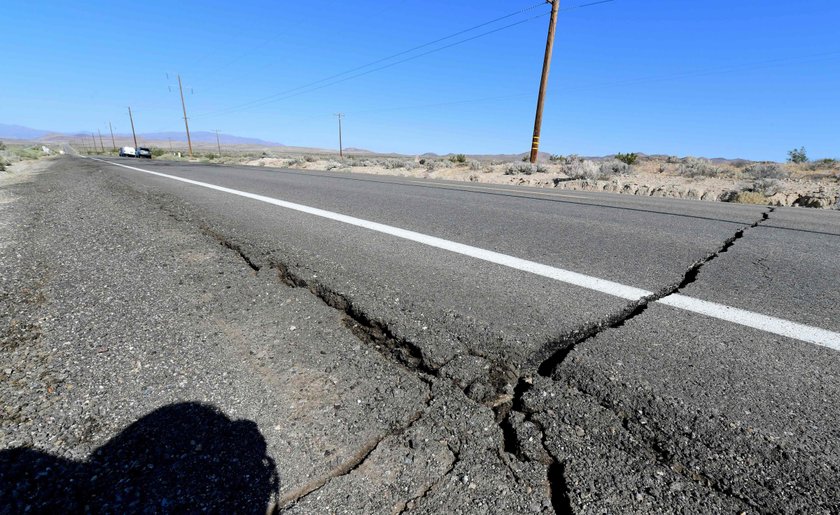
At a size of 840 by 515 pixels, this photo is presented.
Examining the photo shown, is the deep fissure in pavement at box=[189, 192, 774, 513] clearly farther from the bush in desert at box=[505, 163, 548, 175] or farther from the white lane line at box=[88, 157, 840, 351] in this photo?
the bush in desert at box=[505, 163, 548, 175]

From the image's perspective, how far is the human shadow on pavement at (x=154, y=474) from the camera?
109cm

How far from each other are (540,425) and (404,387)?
0.52 m

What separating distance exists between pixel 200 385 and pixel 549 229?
3682 millimetres

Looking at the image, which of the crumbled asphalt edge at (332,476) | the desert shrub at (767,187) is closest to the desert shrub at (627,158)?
the desert shrub at (767,187)

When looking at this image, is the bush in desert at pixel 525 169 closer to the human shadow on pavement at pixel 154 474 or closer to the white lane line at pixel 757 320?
the white lane line at pixel 757 320

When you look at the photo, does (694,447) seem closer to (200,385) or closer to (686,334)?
(686,334)

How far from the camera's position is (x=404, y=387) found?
1599 mm

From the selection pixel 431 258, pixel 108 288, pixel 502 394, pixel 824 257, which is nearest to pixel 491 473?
pixel 502 394

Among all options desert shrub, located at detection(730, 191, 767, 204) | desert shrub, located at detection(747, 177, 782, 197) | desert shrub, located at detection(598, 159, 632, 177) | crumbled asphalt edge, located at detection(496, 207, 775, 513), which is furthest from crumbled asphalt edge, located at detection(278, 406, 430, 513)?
desert shrub, located at detection(598, 159, 632, 177)

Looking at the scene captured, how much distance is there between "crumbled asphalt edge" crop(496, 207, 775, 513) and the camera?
1.14 m

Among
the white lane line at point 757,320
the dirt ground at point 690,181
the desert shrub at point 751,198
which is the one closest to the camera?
the white lane line at point 757,320

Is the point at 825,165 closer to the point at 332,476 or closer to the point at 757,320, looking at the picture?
the point at 757,320

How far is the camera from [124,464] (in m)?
1.21

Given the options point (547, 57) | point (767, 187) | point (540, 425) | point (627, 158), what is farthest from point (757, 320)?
point (627, 158)
